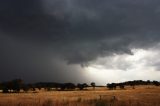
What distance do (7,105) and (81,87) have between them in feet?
558

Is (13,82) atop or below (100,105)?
atop

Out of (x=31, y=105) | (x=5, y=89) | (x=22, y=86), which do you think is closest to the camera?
(x=31, y=105)

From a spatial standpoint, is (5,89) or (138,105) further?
(5,89)

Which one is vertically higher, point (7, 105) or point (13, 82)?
point (13, 82)

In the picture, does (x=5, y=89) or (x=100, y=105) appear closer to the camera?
(x=100, y=105)

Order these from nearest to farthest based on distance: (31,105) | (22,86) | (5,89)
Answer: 1. (31,105)
2. (5,89)
3. (22,86)

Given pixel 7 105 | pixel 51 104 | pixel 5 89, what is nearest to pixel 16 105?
pixel 7 105

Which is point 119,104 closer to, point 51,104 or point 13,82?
point 51,104

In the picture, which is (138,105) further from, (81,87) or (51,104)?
(81,87)

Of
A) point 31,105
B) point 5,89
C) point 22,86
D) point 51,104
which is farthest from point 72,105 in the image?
point 22,86

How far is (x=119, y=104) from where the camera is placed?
29.3 meters

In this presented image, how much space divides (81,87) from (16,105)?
17093 centimetres

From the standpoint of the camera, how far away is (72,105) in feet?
91.6

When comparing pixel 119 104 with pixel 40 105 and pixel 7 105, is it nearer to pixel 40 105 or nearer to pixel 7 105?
pixel 40 105
